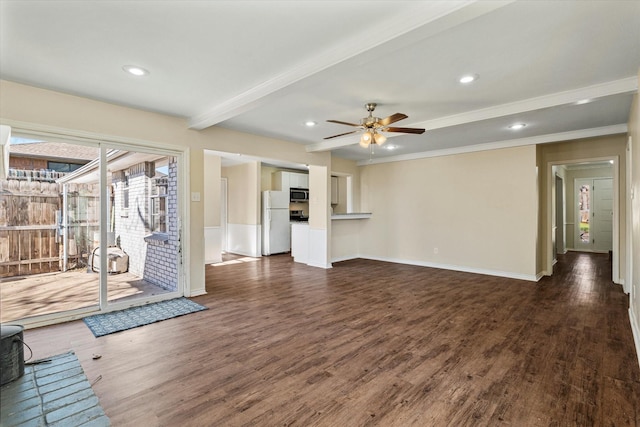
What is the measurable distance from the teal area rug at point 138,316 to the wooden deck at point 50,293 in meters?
0.29

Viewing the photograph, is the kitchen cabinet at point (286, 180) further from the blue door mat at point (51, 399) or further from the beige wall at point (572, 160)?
the blue door mat at point (51, 399)

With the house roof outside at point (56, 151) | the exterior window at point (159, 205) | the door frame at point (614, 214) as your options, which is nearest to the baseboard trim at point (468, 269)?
the door frame at point (614, 214)

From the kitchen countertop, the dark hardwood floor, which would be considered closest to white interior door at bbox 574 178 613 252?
the dark hardwood floor

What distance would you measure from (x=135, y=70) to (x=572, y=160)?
6.91 m

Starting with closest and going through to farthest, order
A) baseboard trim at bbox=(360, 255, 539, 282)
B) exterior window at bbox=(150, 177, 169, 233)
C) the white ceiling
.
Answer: the white ceiling < exterior window at bbox=(150, 177, 169, 233) < baseboard trim at bbox=(360, 255, 539, 282)

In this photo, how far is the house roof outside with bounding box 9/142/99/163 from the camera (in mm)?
3299

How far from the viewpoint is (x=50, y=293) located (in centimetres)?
362

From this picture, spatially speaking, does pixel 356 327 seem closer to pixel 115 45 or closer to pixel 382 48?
pixel 382 48

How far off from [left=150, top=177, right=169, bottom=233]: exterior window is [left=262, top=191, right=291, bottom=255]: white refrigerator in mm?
3766

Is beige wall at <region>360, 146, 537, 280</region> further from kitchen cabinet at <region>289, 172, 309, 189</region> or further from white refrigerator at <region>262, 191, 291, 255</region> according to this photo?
white refrigerator at <region>262, 191, 291, 255</region>

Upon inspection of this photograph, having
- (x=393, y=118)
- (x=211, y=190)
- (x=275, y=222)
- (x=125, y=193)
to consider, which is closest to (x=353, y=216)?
(x=275, y=222)

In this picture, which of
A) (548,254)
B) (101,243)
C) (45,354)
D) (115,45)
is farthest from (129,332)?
(548,254)

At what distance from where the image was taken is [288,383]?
89.7 inches

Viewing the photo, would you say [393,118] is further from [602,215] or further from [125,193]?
[602,215]
